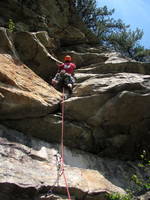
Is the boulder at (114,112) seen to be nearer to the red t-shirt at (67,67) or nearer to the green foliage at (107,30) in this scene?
the red t-shirt at (67,67)

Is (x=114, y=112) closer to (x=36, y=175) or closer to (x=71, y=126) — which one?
(x=71, y=126)

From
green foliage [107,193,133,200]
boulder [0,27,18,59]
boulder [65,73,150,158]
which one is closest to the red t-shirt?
boulder [65,73,150,158]

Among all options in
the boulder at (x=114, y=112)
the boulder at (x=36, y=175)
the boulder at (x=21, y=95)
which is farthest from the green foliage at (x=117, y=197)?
the boulder at (x=21, y=95)

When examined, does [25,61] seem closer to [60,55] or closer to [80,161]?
[60,55]

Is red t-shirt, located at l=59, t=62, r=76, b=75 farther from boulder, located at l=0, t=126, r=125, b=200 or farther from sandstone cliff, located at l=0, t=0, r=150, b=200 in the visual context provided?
boulder, located at l=0, t=126, r=125, b=200

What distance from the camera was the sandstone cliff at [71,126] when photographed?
24.2 feet

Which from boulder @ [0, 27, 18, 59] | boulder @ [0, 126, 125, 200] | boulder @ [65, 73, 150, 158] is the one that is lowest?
boulder @ [0, 126, 125, 200]

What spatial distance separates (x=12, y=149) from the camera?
25.7 ft

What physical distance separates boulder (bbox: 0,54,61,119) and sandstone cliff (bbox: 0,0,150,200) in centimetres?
3

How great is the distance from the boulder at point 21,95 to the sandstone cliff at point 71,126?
0.03m

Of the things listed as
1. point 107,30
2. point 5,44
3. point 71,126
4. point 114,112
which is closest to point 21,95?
point 71,126

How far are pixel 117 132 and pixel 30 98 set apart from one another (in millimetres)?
3079

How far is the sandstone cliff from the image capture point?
24.2 feet

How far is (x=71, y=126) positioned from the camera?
9250 millimetres
